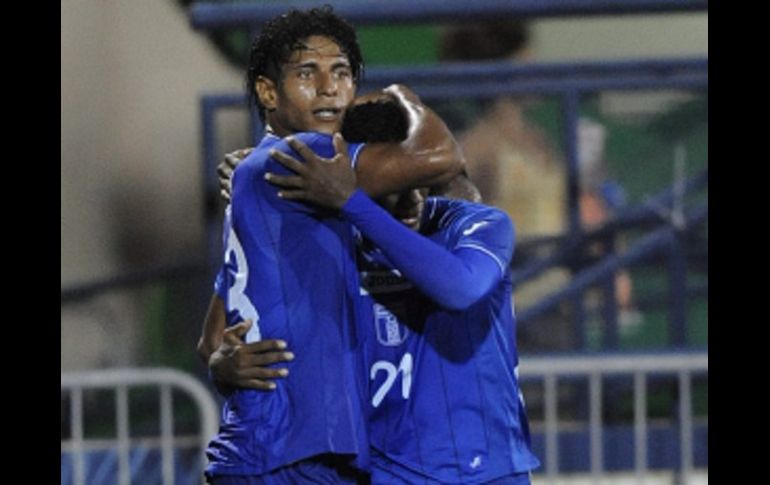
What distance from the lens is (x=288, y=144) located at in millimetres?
3795

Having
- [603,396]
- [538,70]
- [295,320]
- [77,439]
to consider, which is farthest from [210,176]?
[295,320]

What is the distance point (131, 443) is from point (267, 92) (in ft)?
9.50

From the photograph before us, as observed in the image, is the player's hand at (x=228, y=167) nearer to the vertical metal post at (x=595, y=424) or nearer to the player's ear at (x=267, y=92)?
the player's ear at (x=267, y=92)

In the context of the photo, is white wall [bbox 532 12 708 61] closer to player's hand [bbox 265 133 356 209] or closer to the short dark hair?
the short dark hair

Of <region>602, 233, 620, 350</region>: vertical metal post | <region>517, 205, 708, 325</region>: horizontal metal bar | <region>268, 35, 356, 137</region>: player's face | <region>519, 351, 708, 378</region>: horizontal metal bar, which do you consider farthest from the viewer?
<region>602, 233, 620, 350</region>: vertical metal post

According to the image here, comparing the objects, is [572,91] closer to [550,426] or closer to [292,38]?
[550,426]

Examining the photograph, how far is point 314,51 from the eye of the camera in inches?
157

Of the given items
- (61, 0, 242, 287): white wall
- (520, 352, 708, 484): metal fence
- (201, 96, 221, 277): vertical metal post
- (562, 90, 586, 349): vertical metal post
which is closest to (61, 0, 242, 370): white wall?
(61, 0, 242, 287): white wall

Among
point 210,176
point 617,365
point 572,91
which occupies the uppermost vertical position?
point 572,91

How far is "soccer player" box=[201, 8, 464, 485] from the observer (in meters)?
3.80

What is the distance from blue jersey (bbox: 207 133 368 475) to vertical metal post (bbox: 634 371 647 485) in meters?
2.45

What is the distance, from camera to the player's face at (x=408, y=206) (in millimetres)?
3984

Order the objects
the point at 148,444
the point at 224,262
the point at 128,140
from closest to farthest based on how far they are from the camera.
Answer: the point at 224,262
the point at 148,444
the point at 128,140

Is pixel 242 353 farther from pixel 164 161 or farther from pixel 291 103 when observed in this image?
pixel 164 161
